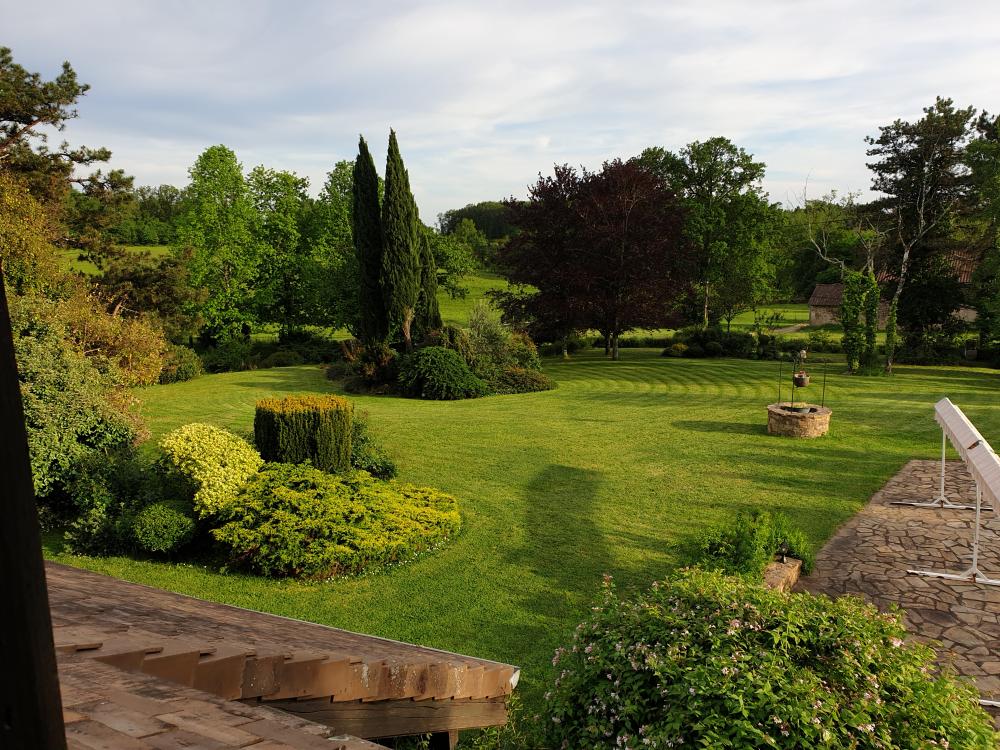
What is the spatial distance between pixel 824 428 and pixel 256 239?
29311mm

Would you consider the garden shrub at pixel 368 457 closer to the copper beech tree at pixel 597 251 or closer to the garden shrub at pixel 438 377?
the garden shrub at pixel 438 377

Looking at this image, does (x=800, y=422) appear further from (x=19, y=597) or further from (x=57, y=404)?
(x=19, y=597)

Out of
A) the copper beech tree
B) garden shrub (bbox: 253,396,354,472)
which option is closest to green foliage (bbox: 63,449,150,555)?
garden shrub (bbox: 253,396,354,472)

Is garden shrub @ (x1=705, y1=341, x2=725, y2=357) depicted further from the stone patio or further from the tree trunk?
the stone patio

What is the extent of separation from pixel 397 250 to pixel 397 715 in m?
21.0

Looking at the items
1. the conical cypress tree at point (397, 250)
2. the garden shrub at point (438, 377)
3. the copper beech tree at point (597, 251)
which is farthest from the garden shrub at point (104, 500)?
the copper beech tree at point (597, 251)

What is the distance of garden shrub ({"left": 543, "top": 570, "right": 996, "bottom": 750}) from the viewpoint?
3590 mm

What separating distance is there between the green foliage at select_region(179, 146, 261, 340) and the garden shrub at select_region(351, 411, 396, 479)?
22.4 metres

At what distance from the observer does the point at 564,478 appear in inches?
478

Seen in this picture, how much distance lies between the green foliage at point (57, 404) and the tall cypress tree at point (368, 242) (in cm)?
1301

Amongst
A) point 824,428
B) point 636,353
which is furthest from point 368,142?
point 824,428

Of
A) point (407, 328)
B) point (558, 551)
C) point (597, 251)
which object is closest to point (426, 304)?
point (407, 328)

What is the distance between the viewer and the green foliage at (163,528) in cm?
841

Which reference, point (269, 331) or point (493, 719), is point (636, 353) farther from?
point (493, 719)
